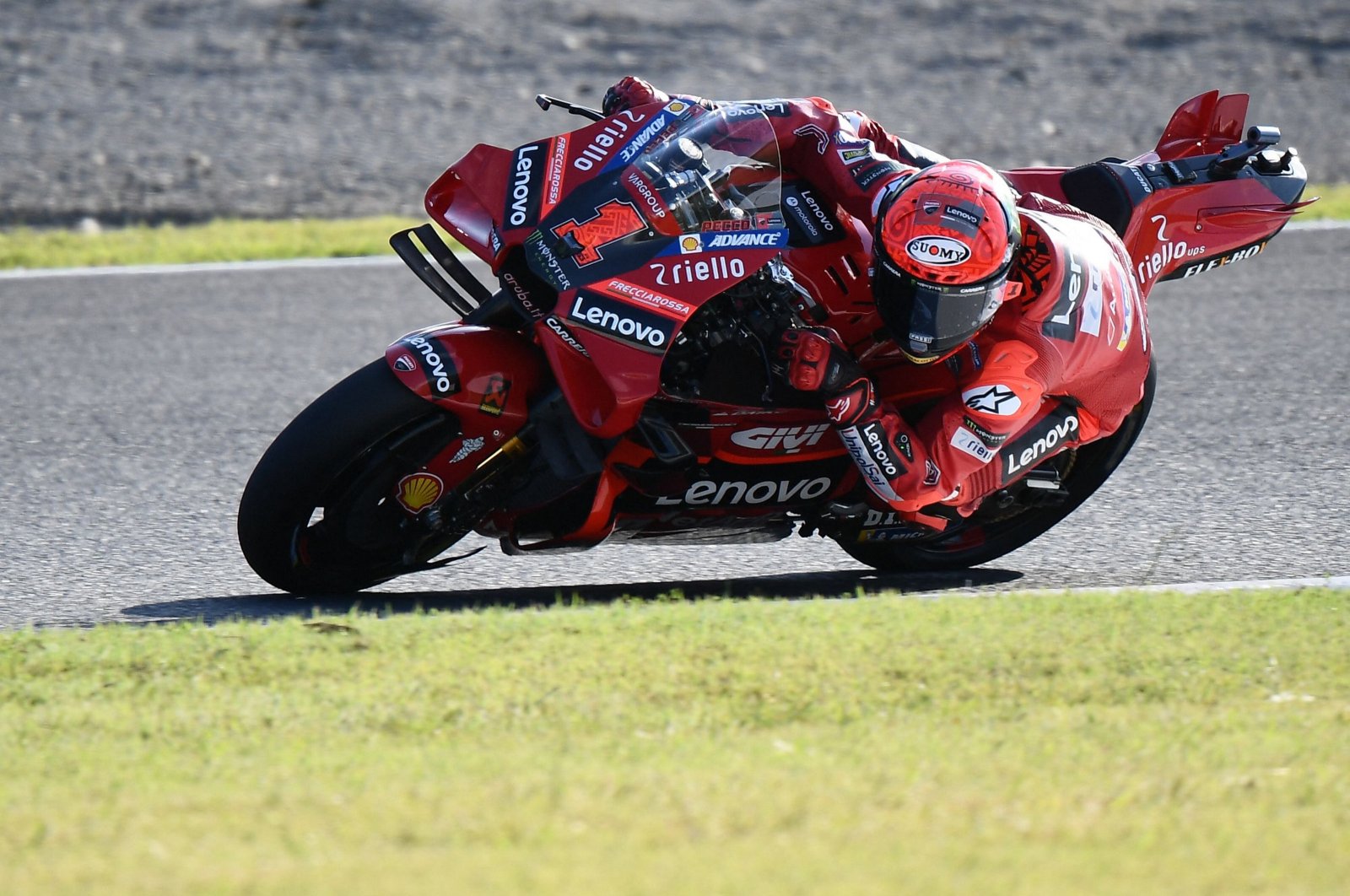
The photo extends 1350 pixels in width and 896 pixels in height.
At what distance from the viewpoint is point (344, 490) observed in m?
4.54

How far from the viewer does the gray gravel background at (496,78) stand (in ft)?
35.1

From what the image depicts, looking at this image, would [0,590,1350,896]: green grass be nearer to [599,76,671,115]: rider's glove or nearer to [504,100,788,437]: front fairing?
[504,100,788,437]: front fairing

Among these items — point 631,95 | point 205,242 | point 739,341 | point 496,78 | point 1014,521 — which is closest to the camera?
point 739,341

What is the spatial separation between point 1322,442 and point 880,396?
2435 mm

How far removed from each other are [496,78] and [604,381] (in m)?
8.18

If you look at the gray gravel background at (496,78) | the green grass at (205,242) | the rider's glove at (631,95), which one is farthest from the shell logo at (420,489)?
the gray gravel background at (496,78)

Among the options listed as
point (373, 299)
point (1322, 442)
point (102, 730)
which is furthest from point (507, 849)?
point (373, 299)

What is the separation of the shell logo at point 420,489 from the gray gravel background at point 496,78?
Answer: 5.91 m

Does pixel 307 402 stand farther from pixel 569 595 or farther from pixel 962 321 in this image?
pixel 962 321

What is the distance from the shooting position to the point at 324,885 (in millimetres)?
2689

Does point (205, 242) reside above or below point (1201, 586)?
above

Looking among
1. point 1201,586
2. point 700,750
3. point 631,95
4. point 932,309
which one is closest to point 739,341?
point 932,309

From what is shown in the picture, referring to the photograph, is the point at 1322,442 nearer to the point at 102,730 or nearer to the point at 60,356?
the point at 102,730

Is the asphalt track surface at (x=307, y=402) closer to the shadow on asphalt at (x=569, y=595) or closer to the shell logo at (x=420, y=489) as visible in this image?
the shadow on asphalt at (x=569, y=595)
